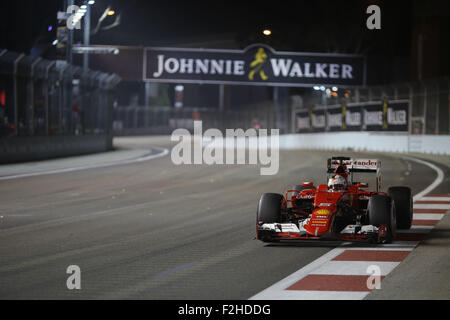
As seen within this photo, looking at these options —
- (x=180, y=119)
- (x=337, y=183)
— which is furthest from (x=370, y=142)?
(x=180, y=119)

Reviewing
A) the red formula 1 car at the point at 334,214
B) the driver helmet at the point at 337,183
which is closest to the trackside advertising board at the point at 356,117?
the red formula 1 car at the point at 334,214

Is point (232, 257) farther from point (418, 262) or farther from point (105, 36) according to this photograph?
point (105, 36)

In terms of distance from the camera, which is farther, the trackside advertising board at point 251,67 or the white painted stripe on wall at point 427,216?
the trackside advertising board at point 251,67

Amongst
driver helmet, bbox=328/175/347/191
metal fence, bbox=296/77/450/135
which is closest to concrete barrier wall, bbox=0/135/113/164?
metal fence, bbox=296/77/450/135

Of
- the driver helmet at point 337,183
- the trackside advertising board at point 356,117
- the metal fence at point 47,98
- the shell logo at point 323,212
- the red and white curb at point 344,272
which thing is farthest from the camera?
the trackside advertising board at point 356,117

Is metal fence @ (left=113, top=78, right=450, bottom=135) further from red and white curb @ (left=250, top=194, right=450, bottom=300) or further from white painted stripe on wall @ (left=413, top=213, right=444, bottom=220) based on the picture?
red and white curb @ (left=250, top=194, right=450, bottom=300)

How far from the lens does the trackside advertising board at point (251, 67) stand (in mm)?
44000

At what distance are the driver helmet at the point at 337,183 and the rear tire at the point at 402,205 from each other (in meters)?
1.06

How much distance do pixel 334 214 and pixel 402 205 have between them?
187 centimetres

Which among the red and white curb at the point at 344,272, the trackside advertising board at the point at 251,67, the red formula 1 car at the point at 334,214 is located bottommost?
the red and white curb at the point at 344,272

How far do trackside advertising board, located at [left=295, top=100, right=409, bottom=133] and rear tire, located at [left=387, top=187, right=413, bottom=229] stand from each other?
85.8 ft

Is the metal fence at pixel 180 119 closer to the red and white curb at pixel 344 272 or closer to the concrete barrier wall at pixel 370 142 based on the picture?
the concrete barrier wall at pixel 370 142
